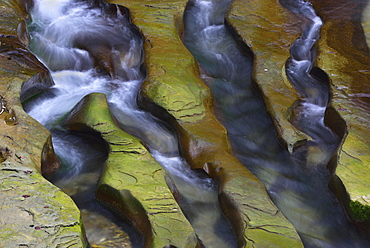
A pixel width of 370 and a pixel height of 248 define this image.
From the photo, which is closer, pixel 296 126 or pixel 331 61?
pixel 296 126

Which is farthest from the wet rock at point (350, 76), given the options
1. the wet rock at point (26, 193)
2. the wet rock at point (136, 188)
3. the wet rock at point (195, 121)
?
the wet rock at point (26, 193)

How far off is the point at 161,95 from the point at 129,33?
96.8 inches

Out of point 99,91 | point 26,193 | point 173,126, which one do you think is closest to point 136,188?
point 26,193

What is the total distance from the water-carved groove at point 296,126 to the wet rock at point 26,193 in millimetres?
2781

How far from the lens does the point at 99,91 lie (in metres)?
8.02

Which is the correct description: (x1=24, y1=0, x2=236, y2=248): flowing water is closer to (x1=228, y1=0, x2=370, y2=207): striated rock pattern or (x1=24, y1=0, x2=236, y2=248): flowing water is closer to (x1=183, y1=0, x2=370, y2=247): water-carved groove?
(x1=183, y1=0, x2=370, y2=247): water-carved groove

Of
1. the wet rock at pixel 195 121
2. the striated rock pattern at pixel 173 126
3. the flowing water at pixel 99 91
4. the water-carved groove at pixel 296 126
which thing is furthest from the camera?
the water-carved groove at pixel 296 126

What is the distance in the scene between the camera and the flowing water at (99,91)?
19.0 ft

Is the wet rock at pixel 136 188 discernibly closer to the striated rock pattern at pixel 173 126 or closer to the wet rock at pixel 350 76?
the striated rock pattern at pixel 173 126

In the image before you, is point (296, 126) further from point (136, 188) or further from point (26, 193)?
point (26, 193)

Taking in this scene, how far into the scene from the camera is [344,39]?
28.9ft

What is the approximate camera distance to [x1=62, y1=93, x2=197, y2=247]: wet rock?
198 inches

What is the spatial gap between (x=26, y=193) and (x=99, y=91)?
3.46 m

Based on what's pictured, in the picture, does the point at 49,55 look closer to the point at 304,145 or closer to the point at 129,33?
the point at 129,33
